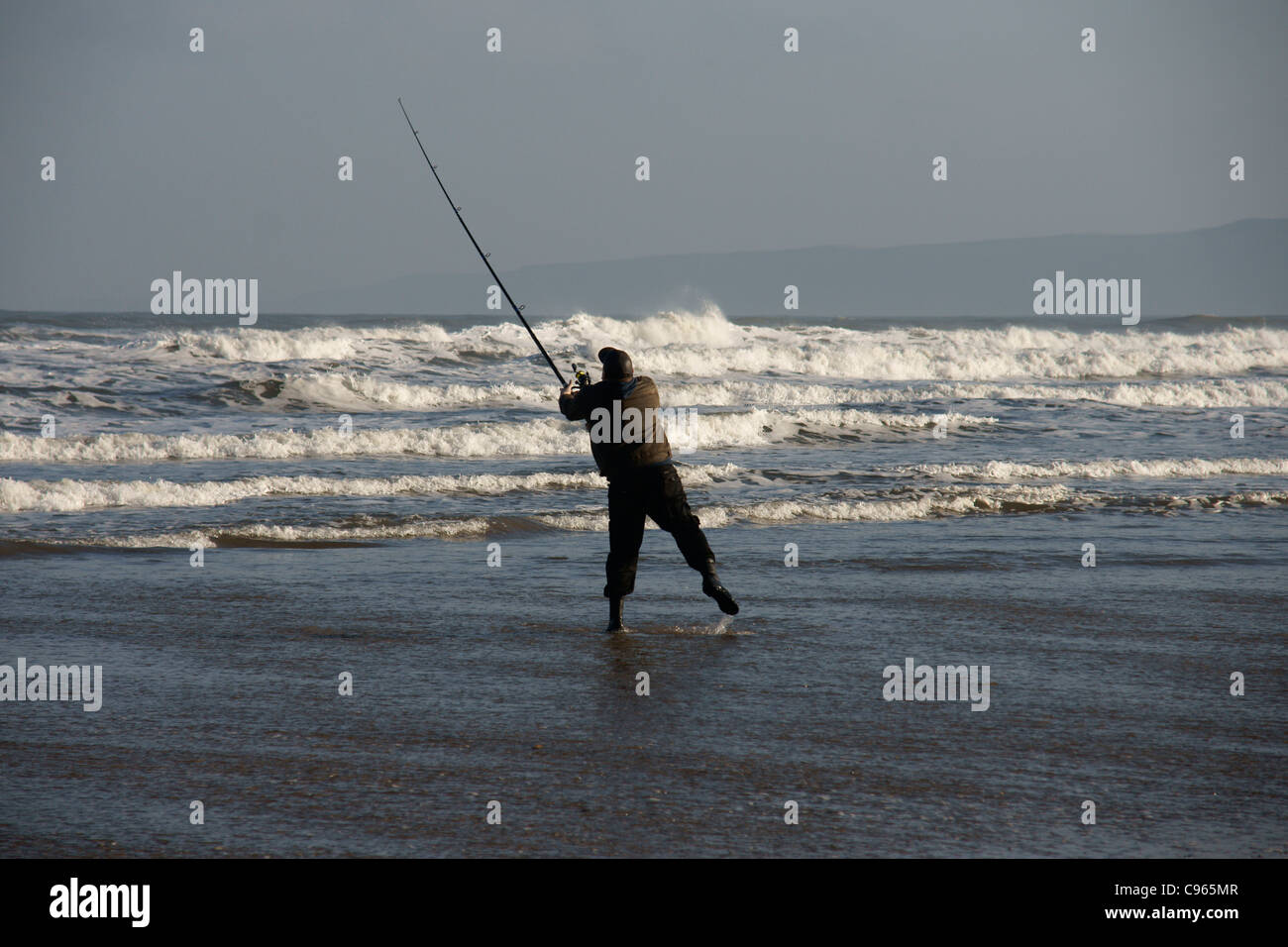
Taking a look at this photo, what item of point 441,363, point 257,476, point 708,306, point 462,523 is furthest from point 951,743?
point 708,306

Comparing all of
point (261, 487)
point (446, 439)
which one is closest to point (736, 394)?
point (446, 439)

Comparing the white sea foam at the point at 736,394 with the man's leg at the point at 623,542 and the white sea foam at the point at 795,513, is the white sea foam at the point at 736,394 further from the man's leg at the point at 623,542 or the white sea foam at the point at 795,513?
the man's leg at the point at 623,542

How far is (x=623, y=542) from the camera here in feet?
23.5

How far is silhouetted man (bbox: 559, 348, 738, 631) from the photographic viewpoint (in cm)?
712

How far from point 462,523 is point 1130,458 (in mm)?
10231

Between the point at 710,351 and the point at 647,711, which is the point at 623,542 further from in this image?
the point at 710,351

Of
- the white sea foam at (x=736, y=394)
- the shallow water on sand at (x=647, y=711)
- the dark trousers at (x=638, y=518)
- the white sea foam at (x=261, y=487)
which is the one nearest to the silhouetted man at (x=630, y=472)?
the dark trousers at (x=638, y=518)

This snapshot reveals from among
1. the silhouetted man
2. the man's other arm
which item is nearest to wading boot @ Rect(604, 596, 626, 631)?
the silhouetted man

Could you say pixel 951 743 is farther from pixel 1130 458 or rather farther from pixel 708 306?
pixel 708 306

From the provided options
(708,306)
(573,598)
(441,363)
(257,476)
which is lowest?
(573,598)

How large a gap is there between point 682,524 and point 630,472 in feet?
1.50

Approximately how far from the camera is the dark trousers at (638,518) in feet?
23.5

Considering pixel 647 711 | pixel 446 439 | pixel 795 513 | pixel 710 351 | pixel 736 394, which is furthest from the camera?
pixel 710 351
